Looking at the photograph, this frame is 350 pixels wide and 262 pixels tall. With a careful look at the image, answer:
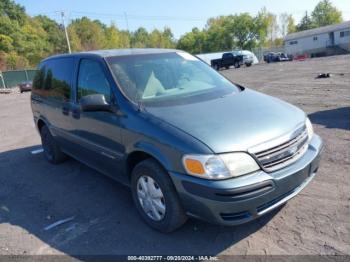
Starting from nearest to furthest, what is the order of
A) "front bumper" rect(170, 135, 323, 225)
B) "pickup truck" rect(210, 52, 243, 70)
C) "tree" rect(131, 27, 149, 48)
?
"front bumper" rect(170, 135, 323, 225)
"pickup truck" rect(210, 52, 243, 70)
"tree" rect(131, 27, 149, 48)

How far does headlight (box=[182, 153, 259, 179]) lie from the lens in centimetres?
292

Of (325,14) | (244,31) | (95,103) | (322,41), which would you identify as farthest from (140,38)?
(95,103)

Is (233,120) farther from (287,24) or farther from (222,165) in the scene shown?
(287,24)

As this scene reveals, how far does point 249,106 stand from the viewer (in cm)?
371

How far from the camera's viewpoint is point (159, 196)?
346cm

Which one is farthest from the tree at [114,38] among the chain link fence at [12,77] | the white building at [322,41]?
the white building at [322,41]

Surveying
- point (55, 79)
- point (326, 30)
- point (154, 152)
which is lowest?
point (154, 152)

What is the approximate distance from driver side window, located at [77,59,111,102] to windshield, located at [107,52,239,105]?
0.18 m

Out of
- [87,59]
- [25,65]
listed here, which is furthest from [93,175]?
[25,65]

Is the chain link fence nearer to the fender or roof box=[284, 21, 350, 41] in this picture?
the fender

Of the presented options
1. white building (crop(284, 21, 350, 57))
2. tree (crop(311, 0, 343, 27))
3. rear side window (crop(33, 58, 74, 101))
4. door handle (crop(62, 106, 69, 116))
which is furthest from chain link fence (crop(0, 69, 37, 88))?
tree (crop(311, 0, 343, 27))

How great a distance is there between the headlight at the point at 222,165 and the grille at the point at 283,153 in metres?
0.13

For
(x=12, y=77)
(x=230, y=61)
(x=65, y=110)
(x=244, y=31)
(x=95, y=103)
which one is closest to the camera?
(x=95, y=103)

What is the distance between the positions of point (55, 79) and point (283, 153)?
381cm
